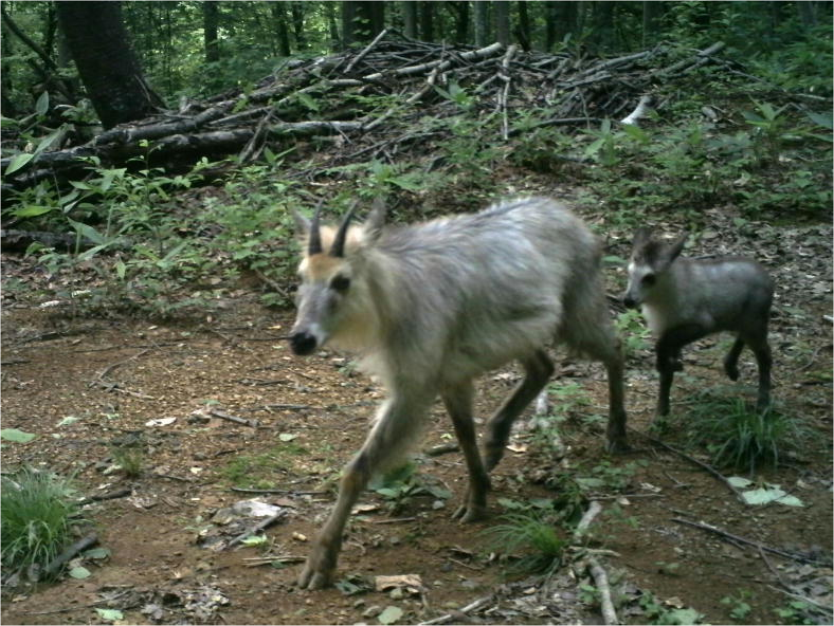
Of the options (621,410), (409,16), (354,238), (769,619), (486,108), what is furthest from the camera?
(409,16)

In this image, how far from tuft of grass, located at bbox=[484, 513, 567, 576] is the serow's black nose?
140 cm

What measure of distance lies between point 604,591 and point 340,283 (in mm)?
1811

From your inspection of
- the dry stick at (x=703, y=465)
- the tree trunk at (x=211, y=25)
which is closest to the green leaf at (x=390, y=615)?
the dry stick at (x=703, y=465)

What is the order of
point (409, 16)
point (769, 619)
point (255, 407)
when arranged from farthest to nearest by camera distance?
1. point (409, 16)
2. point (255, 407)
3. point (769, 619)

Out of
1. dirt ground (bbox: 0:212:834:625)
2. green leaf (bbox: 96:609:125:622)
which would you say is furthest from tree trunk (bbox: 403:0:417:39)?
green leaf (bbox: 96:609:125:622)

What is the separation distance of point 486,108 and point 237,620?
8316 mm

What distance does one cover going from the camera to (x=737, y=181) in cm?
923

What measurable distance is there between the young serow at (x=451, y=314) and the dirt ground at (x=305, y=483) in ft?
1.05

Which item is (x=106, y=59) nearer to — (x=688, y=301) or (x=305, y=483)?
(x=305, y=483)

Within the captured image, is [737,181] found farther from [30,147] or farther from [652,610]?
[30,147]

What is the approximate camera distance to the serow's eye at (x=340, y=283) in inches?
159

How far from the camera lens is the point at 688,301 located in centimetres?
564

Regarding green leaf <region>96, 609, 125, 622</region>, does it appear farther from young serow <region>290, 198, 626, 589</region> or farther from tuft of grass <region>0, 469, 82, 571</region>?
young serow <region>290, 198, 626, 589</region>

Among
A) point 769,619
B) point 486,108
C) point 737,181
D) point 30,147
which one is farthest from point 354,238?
point 486,108
